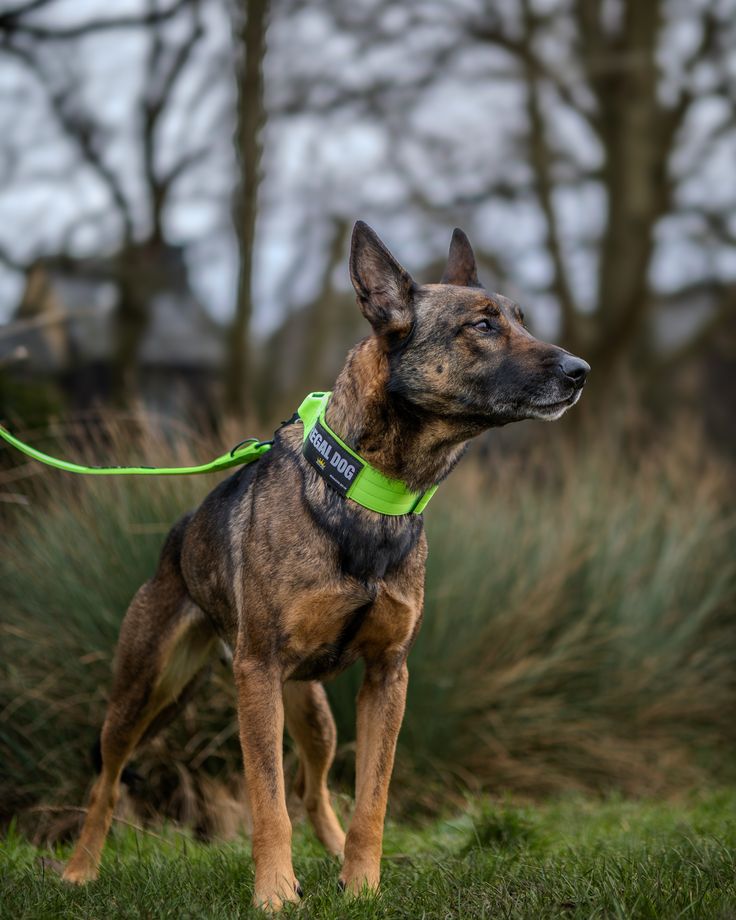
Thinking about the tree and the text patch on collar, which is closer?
the text patch on collar

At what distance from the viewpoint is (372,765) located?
377 cm

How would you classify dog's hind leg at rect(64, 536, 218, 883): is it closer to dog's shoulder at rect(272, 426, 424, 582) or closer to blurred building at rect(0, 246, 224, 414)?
dog's shoulder at rect(272, 426, 424, 582)

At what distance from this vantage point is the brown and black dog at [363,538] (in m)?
3.63

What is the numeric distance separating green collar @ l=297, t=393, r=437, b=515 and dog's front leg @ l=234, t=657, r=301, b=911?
638mm

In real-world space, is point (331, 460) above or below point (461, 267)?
below

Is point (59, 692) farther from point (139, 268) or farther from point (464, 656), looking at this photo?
point (139, 268)

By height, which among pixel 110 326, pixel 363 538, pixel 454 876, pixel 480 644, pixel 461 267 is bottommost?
pixel 480 644

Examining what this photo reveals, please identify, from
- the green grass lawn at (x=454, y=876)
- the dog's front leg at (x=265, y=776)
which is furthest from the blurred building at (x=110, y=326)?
the dog's front leg at (x=265, y=776)

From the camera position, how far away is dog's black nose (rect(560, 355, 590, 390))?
371 cm

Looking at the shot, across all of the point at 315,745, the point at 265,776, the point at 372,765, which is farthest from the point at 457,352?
the point at 315,745

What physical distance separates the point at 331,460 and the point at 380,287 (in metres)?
0.66

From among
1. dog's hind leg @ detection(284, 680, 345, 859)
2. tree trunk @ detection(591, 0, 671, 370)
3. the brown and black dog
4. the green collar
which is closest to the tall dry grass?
dog's hind leg @ detection(284, 680, 345, 859)

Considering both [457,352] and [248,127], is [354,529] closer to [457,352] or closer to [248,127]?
[457,352]

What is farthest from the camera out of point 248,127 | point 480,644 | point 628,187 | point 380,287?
point 628,187
